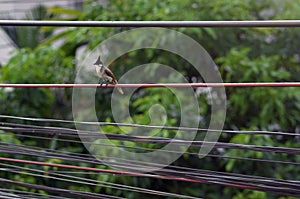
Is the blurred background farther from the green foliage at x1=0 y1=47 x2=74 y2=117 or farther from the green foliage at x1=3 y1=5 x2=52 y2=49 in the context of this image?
the green foliage at x1=3 y1=5 x2=52 y2=49

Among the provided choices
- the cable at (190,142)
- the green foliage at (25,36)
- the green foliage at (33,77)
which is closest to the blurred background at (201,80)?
the green foliage at (33,77)

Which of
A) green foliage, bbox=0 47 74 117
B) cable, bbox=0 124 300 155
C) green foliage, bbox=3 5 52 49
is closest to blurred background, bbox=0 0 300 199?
green foliage, bbox=0 47 74 117

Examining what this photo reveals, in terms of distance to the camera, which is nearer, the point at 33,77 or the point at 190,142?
the point at 190,142

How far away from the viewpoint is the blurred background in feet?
19.2

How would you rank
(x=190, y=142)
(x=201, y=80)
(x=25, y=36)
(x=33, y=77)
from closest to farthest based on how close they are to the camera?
1. (x=190, y=142)
2. (x=33, y=77)
3. (x=201, y=80)
4. (x=25, y=36)

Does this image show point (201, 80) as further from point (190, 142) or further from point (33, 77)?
point (190, 142)

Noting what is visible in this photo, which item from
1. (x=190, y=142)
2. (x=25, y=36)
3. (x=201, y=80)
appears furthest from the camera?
(x=25, y=36)

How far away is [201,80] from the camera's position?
6.42 metres

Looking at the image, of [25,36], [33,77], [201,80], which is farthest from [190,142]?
[25,36]

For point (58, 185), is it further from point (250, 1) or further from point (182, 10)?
point (250, 1)

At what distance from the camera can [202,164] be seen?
6.11 m

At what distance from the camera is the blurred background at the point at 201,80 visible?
19.2ft

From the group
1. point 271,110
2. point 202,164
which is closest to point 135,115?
point 202,164

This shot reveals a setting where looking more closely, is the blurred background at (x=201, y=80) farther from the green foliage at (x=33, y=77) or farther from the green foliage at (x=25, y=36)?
the green foliage at (x=25, y=36)
